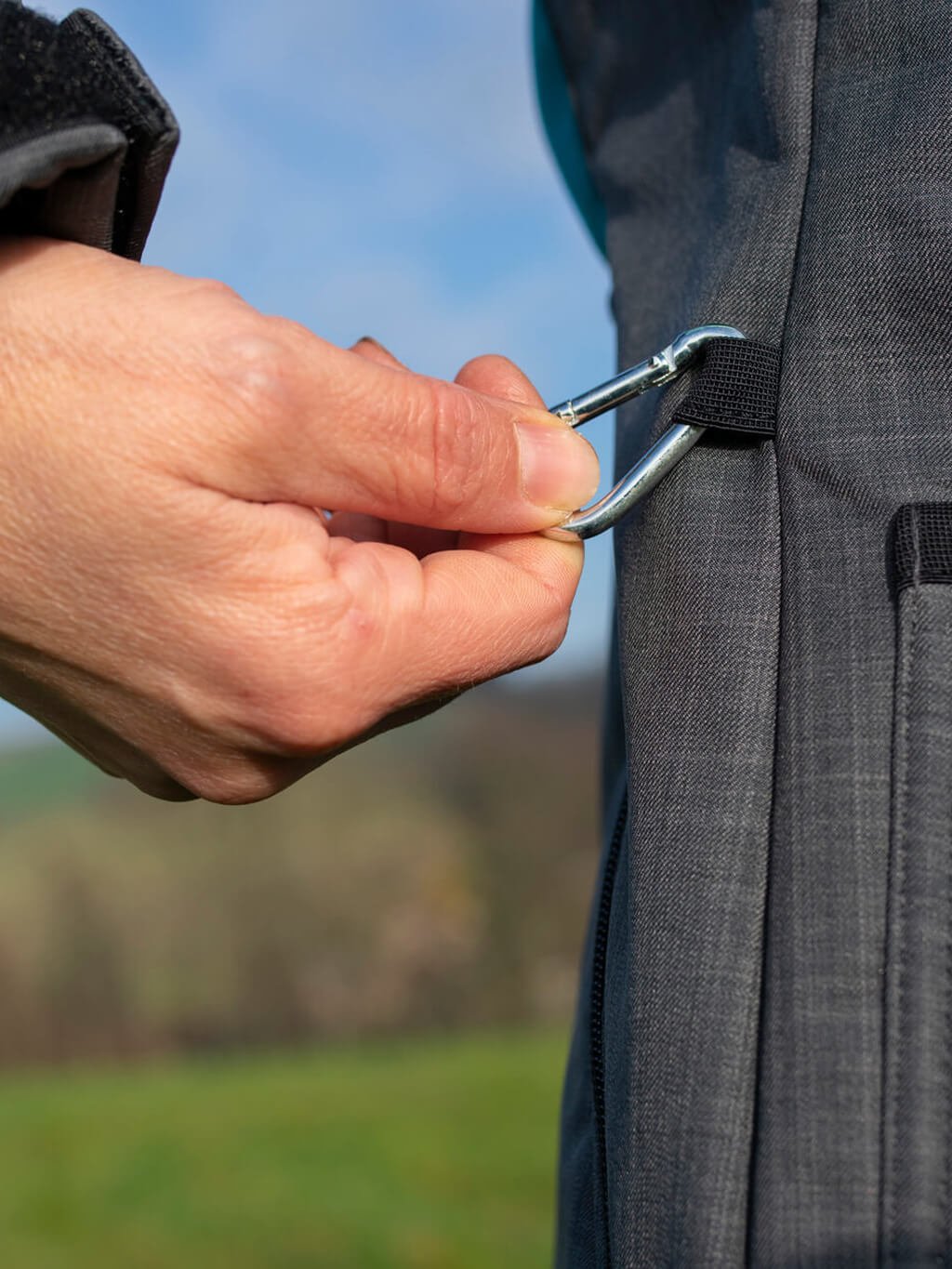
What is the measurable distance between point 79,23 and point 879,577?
70cm

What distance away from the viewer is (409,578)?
862 mm

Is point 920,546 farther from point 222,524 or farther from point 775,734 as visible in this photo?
point 222,524

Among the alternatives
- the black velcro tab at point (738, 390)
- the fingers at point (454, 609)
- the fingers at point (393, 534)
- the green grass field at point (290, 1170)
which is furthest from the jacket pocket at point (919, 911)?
the green grass field at point (290, 1170)

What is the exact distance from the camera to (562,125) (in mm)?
1444

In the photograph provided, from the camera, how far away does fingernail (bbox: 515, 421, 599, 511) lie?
940 millimetres

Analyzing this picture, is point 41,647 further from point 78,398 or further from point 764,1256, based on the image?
point 764,1256

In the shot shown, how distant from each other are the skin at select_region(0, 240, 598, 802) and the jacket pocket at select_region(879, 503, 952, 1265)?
29 centimetres

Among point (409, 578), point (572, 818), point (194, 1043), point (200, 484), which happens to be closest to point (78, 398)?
point (200, 484)

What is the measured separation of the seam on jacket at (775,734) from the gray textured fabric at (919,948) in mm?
93

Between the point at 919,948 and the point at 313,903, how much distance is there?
997 cm

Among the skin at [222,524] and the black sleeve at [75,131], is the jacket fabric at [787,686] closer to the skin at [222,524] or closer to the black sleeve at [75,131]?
the black sleeve at [75,131]

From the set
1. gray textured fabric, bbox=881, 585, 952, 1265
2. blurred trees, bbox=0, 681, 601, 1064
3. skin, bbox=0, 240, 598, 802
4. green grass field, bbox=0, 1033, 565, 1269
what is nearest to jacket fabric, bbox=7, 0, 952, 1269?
gray textured fabric, bbox=881, 585, 952, 1265

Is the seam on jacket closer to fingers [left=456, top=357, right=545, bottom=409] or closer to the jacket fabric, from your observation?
the jacket fabric

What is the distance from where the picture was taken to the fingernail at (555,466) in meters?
0.94
